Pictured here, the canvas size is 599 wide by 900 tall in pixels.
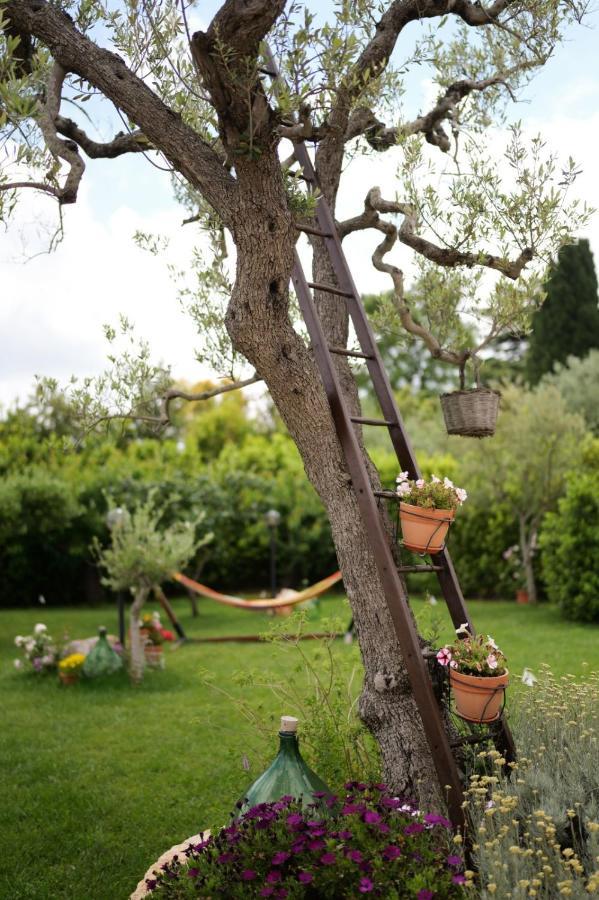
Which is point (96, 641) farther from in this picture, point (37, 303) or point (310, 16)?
point (310, 16)

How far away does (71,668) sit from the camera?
299 inches

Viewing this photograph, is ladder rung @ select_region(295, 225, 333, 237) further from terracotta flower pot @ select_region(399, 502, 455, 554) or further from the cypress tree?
the cypress tree

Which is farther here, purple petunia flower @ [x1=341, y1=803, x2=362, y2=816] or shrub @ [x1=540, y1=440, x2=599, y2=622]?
shrub @ [x1=540, y1=440, x2=599, y2=622]

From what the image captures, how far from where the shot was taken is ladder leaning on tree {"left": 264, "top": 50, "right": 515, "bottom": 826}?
305 cm

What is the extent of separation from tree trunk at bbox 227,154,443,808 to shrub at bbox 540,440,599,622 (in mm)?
7092

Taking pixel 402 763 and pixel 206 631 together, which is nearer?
pixel 402 763

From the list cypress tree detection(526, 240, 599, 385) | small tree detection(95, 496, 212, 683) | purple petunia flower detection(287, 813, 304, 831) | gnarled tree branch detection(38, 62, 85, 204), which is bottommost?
purple petunia flower detection(287, 813, 304, 831)

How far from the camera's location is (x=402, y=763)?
3.32 meters

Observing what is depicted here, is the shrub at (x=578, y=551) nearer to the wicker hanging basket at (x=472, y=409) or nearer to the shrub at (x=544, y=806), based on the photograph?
the shrub at (x=544, y=806)

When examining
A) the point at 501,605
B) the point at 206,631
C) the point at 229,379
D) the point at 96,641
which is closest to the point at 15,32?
the point at 229,379

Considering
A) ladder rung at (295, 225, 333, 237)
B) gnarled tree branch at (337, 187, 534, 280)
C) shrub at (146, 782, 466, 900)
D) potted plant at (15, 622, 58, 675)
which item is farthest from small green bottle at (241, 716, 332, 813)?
potted plant at (15, 622, 58, 675)

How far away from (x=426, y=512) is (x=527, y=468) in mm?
8877

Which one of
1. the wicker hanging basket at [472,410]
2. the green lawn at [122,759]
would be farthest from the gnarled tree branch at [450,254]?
the green lawn at [122,759]

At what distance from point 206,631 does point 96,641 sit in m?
2.68
